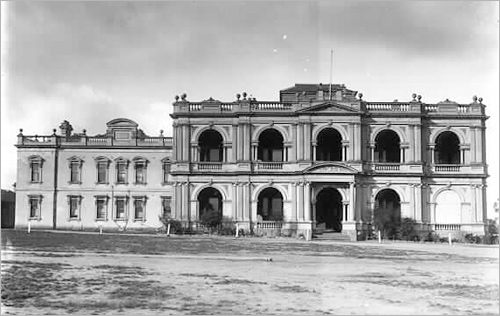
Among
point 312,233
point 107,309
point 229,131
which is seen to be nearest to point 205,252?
point 107,309

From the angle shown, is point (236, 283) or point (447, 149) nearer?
point (236, 283)

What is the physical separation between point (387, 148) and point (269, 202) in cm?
831

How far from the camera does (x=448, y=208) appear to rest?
35094 mm

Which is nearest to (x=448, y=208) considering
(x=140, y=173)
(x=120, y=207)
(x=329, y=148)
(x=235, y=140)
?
(x=329, y=148)

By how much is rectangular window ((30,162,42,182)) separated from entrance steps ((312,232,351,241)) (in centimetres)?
1964

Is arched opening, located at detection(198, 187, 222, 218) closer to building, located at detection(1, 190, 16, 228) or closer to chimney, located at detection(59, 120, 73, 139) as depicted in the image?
chimney, located at detection(59, 120, 73, 139)

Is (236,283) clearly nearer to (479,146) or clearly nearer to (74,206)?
(479,146)

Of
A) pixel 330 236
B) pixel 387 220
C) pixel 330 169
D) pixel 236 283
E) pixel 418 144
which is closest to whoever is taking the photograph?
pixel 236 283

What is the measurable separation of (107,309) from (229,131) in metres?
23.7

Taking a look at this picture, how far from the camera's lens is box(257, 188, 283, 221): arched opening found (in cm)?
3666

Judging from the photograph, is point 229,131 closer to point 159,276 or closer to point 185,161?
point 185,161

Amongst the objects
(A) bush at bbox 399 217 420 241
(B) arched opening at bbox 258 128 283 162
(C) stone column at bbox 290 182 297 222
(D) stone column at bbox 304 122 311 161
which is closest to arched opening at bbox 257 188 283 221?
(B) arched opening at bbox 258 128 283 162

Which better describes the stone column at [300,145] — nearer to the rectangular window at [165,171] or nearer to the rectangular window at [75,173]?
the rectangular window at [165,171]

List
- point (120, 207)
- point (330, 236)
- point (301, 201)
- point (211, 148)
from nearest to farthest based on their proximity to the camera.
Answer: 1. point (330, 236)
2. point (301, 201)
3. point (211, 148)
4. point (120, 207)
